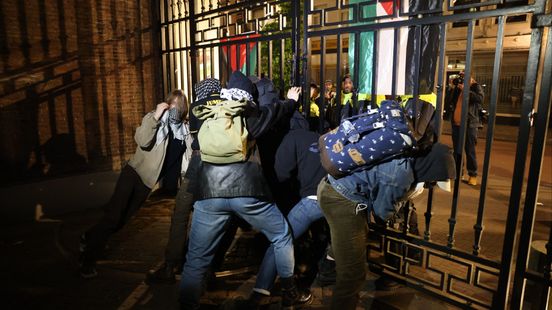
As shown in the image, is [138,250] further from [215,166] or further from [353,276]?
[353,276]

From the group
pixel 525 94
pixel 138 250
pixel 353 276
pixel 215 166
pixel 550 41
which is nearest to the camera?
pixel 550 41

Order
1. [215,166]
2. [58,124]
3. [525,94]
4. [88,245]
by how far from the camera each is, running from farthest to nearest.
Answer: [58,124] → [88,245] → [215,166] → [525,94]

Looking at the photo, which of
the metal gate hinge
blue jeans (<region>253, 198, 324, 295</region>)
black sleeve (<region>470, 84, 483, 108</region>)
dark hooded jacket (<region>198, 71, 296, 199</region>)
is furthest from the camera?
black sleeve (<region>470, 84, 483, 108</region>)

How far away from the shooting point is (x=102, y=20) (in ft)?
21.2

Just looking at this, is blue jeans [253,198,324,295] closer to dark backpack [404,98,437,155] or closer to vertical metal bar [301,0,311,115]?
dark backpack [404,98,437,155]

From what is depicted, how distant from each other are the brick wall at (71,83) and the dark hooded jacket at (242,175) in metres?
4.17

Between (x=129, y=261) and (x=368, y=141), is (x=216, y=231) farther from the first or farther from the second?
(x=129, y=261)

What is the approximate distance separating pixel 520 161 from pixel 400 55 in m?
1.47

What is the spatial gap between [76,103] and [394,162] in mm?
5606

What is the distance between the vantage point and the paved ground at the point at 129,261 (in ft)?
12.1

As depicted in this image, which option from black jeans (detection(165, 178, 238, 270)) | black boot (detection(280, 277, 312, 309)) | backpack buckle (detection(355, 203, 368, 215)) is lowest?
black boot (detection(280, 277, 312, 309))

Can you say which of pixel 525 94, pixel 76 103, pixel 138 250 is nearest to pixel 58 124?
pixel 76 103

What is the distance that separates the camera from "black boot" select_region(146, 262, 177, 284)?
4.02 m

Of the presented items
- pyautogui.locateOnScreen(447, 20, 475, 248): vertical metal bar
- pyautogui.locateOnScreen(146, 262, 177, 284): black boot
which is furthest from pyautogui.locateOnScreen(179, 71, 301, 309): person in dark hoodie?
pyautogui.locateOnScreen(447, 20, 475, 248): vertical metal bar
